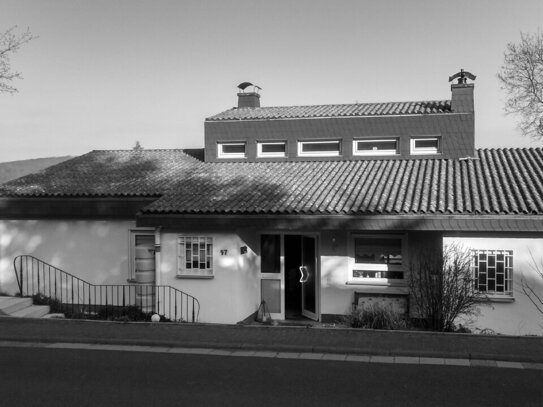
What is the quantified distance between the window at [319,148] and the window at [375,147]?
613 millimetres

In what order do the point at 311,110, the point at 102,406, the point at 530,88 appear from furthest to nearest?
the point at 530,88 → the point at 311,110 → the point at 102,406

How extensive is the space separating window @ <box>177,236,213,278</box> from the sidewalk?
7.99 ft

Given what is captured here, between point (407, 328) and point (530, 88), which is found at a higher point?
point (530, 88)

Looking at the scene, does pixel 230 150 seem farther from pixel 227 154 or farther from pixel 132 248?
pixel 132 248

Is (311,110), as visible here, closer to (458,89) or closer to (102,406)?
(458,89)

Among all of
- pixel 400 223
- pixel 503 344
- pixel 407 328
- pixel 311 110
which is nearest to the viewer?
pixel 503 344

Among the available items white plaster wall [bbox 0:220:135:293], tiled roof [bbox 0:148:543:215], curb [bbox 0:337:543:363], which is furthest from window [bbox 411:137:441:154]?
curb [bbox 0:337:543:363]

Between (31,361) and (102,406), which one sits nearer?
(102,406)

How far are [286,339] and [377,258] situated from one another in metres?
4.92

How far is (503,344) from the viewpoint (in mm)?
11312

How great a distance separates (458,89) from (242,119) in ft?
23.3

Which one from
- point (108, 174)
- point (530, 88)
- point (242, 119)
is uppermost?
point (530, 88)

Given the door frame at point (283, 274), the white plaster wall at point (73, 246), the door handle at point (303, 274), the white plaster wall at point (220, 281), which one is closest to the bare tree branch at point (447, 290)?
the door frame at point (283, 274)

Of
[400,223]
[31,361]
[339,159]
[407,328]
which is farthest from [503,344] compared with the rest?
[339,159]
